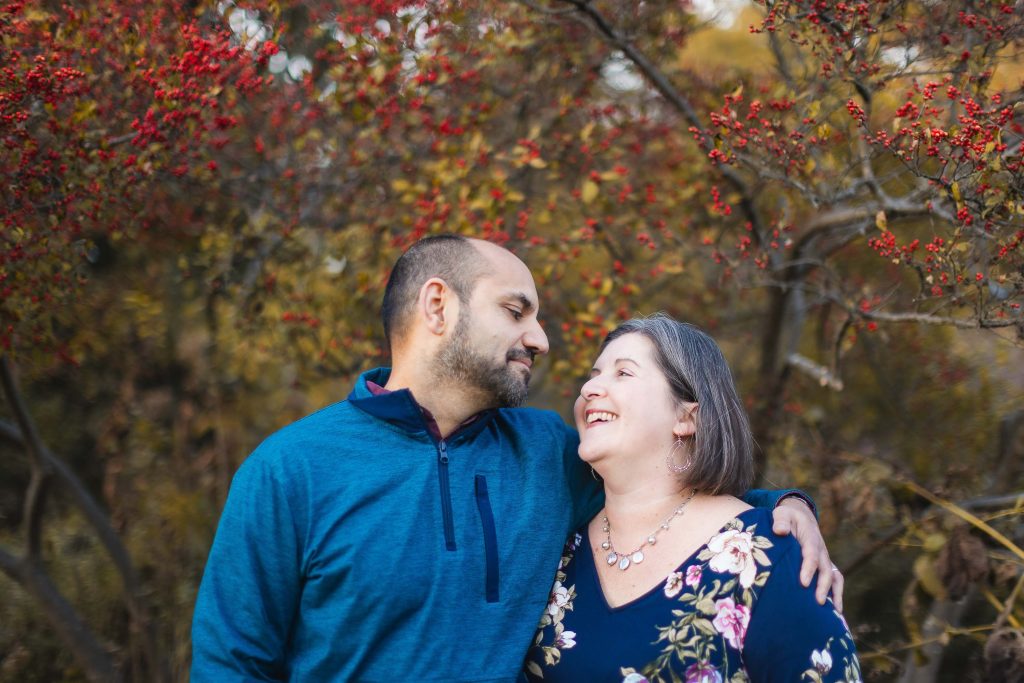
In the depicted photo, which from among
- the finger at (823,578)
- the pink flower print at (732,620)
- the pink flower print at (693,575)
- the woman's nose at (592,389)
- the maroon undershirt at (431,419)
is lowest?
the pink flower print at (732,620)

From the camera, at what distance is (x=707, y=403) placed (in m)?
2.37

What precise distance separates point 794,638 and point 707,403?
61 cm

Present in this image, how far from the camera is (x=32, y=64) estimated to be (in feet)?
8.98

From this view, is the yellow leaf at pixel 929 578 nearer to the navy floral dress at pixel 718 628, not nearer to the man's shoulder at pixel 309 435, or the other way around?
the navy floral dress at pixel 718 628

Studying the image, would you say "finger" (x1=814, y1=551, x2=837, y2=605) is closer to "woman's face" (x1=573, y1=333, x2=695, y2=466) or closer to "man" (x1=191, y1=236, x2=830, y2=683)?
"man" (x1=191, y1=236, x2=830, y2=683)

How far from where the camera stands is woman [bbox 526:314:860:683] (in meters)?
2.04

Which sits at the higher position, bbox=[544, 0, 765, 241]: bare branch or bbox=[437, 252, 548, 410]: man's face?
bbox=[544, 0, 765, 241]: bare branch

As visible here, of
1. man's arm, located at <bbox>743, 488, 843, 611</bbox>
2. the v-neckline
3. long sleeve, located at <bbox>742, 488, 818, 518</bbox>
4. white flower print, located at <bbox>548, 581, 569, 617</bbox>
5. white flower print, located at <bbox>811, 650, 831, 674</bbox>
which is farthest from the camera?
long sleeve, located at <bbox>742, 488, 818, 518</bbox>

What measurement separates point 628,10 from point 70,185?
8.12 ft

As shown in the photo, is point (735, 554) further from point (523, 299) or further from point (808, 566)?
point (523, 299)

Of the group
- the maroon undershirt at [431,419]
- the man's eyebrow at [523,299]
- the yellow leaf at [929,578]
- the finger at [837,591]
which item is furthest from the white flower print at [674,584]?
the yellow leaf at [929,578]

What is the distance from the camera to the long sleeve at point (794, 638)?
1.97m

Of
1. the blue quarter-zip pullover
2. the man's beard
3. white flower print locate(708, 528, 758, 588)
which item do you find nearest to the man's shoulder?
the blue quarter-zip pullover

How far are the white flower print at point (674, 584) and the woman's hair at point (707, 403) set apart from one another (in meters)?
0.25
